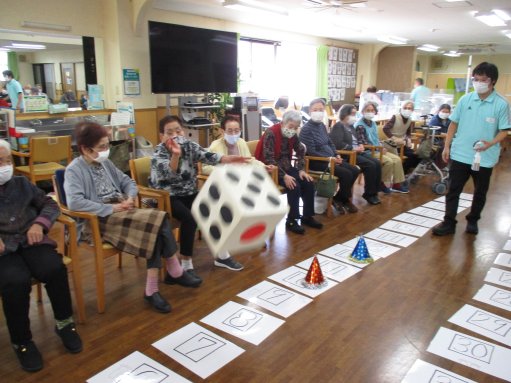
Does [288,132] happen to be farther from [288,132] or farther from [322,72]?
[322,72]

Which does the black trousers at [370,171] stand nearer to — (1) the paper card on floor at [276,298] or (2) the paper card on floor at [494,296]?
(2) the paper card on floor at [494,296]

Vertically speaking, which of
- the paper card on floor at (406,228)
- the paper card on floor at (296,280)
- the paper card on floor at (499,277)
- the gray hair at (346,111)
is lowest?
the paper card on floor at (499,277)

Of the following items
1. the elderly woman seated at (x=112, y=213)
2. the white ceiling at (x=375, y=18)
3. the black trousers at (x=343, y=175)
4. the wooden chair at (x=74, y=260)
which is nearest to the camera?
the wooden chair at (x=74, y=260)

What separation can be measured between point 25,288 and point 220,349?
967mm

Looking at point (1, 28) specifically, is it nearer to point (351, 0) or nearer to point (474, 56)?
point (351, 0)

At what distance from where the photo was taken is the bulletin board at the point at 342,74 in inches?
398

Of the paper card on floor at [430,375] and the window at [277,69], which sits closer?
the paper card on floor at [430,375]

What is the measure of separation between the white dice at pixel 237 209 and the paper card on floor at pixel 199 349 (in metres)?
1.08

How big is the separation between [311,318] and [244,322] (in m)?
0.39

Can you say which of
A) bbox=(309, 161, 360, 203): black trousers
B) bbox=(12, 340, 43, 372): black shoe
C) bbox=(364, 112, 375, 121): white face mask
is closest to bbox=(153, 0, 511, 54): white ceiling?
bbox=(364, 112, 375, 121): white face mask

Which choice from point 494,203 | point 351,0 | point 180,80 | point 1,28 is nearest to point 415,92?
point 351,0

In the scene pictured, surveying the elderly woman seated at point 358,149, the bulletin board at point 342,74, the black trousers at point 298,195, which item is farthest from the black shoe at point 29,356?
the bulletin board at point 342,74

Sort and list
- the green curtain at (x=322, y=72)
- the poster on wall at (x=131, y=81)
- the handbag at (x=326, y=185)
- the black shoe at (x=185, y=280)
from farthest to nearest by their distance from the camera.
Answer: the green curtain at (x=322, y=72) < the poster on wall at (x=131, y=81) < the handbag at (x=326, y=185) < the black shoe at (x=185, y=280)

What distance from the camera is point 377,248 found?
11.2 ft
